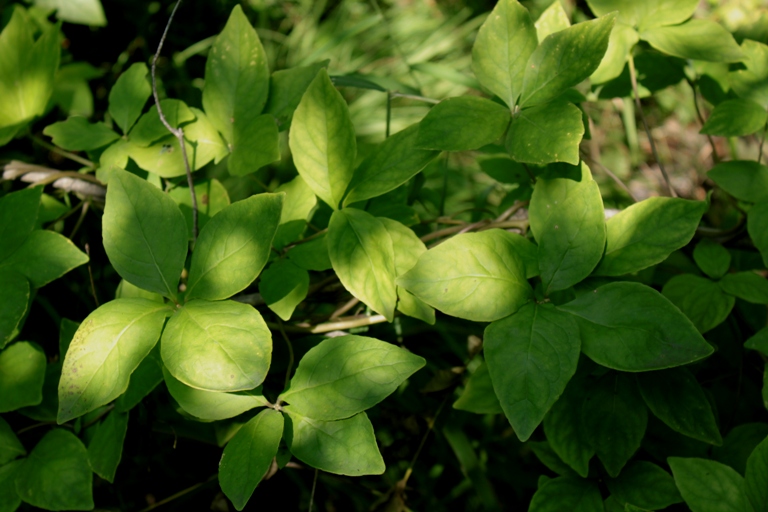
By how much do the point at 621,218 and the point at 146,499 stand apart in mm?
1270

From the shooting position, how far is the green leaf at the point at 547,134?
828mm

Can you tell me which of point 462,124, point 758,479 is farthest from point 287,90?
point 758,479

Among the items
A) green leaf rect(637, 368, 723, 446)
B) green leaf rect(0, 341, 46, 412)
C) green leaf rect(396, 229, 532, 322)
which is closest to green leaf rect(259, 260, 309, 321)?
green leaf rect(396, 229, 532, 322)

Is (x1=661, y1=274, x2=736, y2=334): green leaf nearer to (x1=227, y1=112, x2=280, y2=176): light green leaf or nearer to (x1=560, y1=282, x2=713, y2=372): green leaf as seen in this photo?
(x1=560, y1=282, x2=713, y2=372): green leaf

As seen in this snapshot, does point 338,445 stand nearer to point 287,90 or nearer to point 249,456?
point 249,456

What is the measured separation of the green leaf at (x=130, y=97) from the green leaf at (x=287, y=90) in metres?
0.24

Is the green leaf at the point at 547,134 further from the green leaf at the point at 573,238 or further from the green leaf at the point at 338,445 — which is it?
the green leaf at the point at 338,445

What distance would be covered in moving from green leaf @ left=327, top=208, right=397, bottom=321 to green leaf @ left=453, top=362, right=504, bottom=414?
25 centimetres

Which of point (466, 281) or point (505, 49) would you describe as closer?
point (466, 281)

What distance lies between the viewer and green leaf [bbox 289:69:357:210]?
2.91 ft

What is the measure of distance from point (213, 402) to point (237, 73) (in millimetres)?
586

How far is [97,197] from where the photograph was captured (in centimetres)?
125

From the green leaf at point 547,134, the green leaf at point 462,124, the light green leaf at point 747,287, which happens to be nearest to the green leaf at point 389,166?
the green leaf at point 462,124

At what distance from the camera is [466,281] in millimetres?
815
